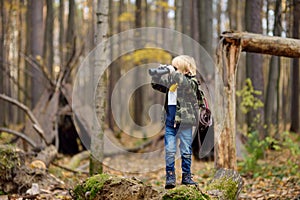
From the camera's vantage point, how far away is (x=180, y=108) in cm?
523

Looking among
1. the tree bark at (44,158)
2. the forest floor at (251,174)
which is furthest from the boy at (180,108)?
the tree bark at (44,158)

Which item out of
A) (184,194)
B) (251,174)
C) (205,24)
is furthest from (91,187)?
(205,24)

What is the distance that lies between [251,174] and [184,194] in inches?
198

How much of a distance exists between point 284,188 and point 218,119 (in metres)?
1.73

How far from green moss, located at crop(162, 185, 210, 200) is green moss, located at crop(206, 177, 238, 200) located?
89 centimetres

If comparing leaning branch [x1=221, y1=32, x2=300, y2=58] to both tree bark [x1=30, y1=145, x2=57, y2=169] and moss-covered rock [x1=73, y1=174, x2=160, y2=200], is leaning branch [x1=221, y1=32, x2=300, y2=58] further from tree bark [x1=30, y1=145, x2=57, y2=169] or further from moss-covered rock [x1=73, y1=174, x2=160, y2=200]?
tree bark [x1=30, y1=145, x2=57, y2=169]

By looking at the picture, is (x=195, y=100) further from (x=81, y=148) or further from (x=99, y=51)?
(x=81, y=148)

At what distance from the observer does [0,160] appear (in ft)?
20.4

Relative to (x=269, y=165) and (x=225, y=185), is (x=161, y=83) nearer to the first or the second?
(x=225, y=185)

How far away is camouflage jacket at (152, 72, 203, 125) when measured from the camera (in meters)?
5.19

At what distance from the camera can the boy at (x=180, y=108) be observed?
5.20 meters

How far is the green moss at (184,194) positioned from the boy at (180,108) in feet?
2.45

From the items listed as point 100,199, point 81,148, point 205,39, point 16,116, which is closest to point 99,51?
point 100,199

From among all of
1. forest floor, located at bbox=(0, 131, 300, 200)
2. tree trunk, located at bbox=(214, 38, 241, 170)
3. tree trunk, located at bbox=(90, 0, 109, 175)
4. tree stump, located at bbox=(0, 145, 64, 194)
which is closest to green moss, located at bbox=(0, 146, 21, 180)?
tree stump, located at bbox=(0, 145, 64, 194)
